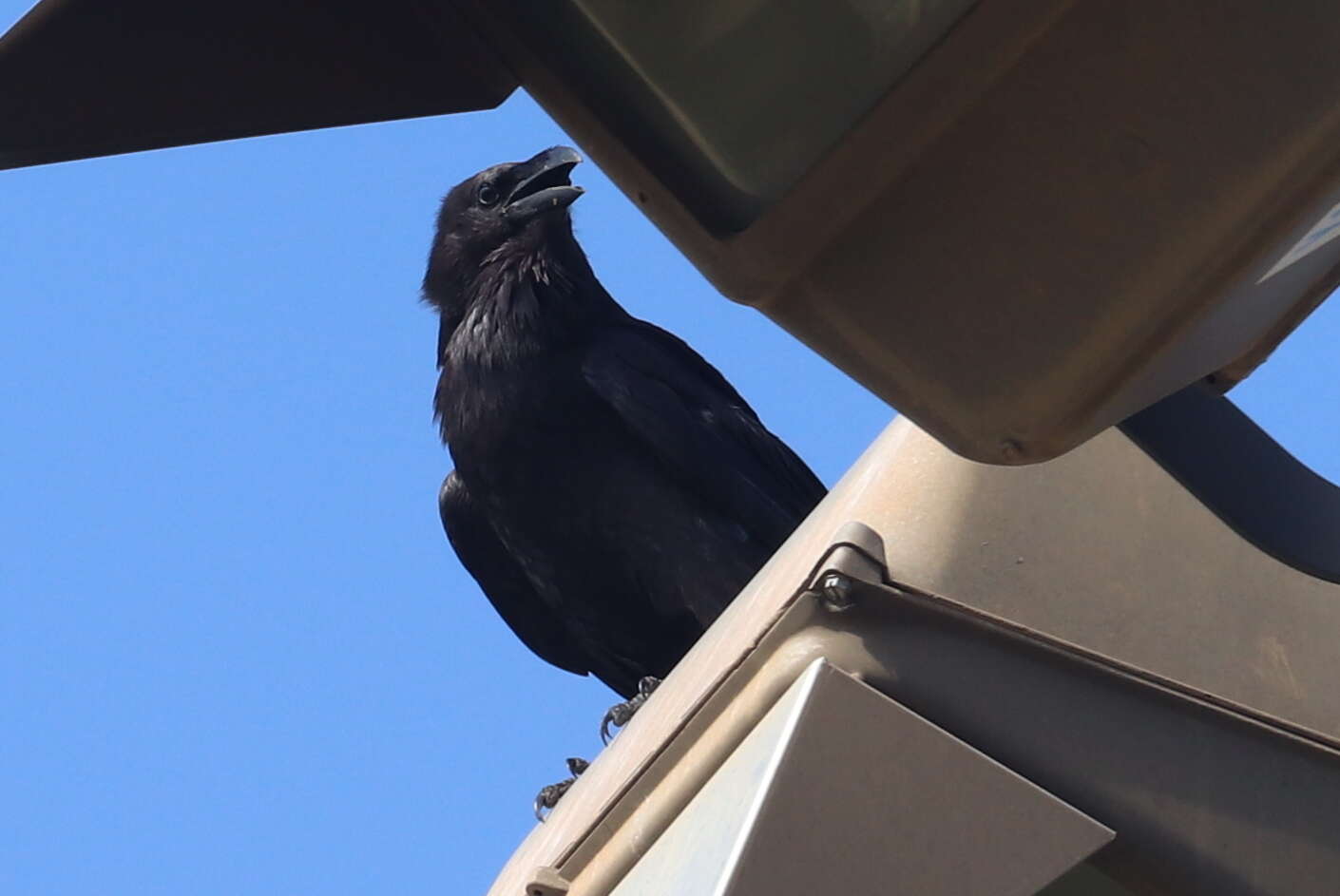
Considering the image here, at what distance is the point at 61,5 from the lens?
1360mm

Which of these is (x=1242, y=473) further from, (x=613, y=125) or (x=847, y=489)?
(x=613, y=125)

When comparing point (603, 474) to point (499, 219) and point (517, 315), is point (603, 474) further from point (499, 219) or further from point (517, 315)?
point (499, 219)

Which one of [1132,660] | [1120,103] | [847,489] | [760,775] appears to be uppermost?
[847,489]

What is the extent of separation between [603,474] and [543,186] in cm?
137

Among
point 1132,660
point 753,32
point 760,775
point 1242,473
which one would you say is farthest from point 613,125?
point 1132,660

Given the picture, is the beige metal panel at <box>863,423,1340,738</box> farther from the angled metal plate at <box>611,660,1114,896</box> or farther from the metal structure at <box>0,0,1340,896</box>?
the angled metal plate at <box>611,660,1114,896</box>

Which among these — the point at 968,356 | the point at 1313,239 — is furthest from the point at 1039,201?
the point at 1313,239

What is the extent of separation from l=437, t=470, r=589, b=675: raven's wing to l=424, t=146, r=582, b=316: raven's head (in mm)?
716

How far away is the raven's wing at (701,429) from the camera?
659 centimetres

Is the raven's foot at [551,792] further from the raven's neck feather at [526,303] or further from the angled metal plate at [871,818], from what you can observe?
the angled metal plate at [871,818]

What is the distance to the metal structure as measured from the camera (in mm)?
1225

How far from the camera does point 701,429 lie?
22.0 ft

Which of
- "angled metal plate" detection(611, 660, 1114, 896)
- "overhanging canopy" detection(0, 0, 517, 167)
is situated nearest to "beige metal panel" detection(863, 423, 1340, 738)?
"angled metal plate" detection(611, 660, 1114, 896)

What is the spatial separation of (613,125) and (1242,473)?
2.24ft
